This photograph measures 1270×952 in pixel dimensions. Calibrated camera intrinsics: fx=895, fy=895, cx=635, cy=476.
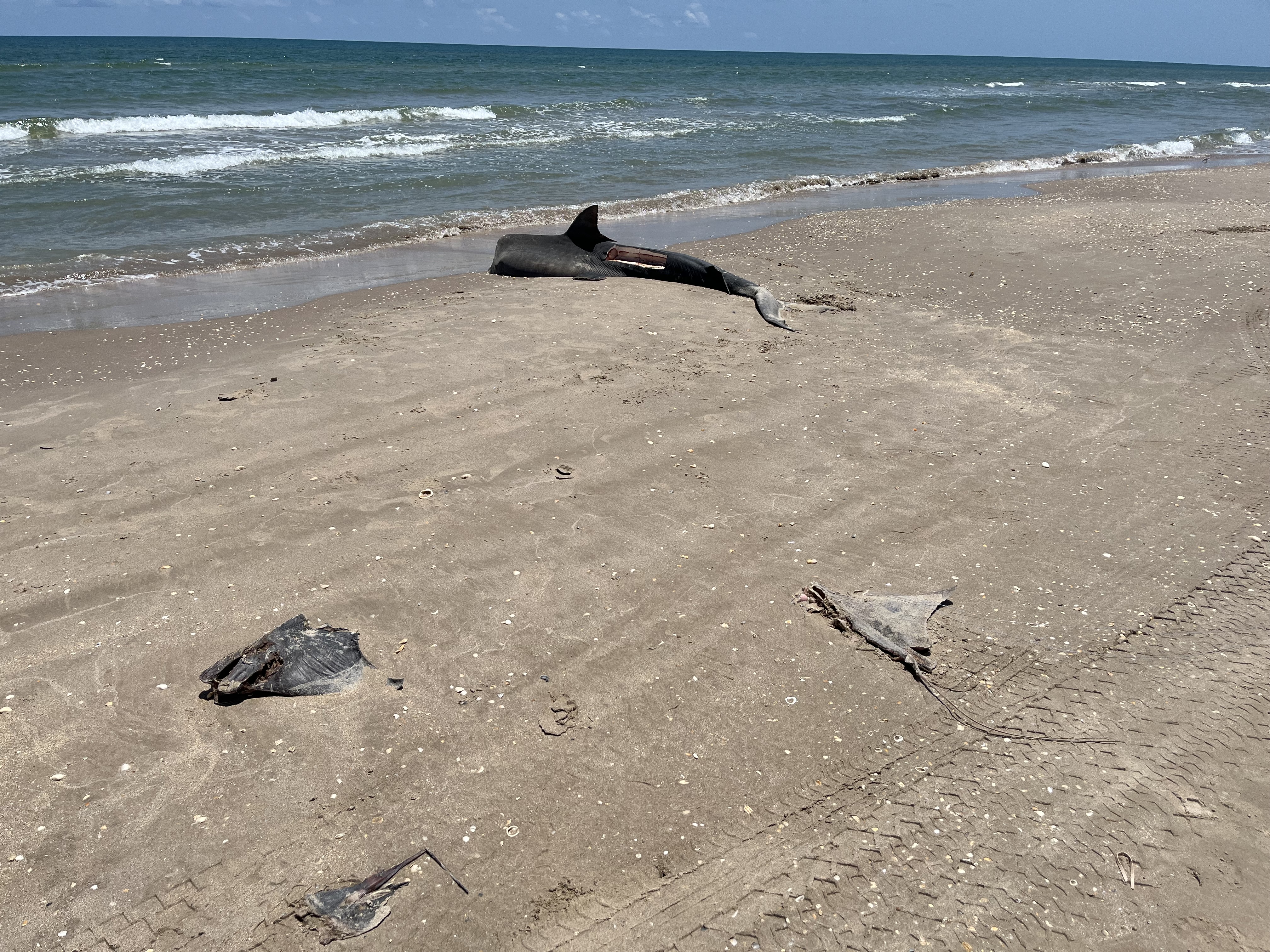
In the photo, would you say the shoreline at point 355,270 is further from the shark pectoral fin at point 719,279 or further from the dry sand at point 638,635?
the shark pectoral fin at point 719,279

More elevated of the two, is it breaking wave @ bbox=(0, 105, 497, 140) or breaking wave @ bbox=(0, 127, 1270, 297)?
breaking wave @ bbox=(0, 105, 497, 140)

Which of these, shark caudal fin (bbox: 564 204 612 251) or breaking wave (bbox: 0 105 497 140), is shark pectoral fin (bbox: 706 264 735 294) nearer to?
shark caudal fin (bbox: 564 204 612 251)

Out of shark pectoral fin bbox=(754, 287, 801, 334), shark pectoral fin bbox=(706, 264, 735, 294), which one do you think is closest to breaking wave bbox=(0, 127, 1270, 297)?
shark pectoral fin bbox=(706, 264, 735, 294)

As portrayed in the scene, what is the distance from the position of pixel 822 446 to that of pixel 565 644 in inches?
100

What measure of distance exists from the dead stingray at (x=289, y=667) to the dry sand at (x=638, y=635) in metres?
0.08

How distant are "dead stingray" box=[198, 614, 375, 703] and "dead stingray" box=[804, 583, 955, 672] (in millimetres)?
2087

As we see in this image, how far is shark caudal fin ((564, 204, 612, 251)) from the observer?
32.3ft

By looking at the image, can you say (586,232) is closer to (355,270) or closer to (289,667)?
(355,270)

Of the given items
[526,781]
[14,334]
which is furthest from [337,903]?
[14,334]

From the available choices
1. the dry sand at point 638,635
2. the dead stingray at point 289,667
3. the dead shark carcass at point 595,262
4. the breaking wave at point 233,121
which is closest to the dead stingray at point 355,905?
the dry sand at point 638,635

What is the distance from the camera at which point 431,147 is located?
19891mm

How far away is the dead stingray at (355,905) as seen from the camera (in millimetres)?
2697

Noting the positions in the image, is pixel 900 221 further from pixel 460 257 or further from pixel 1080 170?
pixel 1080 170

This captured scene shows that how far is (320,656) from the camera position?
3.74m
